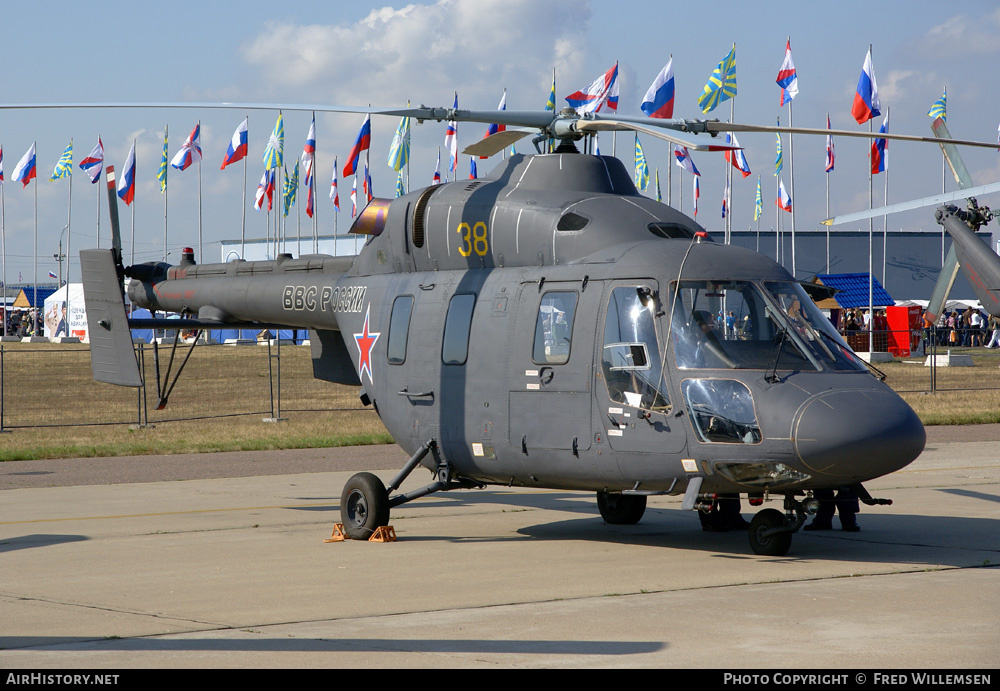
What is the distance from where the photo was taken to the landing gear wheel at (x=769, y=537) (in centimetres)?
979

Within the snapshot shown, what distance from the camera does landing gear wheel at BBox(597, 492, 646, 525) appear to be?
11922 mm

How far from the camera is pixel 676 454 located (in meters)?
9.09

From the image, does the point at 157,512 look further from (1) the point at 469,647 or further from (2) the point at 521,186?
(1) the point at 469,647

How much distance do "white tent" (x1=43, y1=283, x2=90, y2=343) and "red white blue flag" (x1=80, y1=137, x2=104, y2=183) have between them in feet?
66.4

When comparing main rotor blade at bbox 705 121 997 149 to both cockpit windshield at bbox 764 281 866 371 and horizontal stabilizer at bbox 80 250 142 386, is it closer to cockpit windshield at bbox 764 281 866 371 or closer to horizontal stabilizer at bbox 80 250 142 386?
cockpit windshield at bbox 764 281 866 371

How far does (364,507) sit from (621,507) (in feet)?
9.05

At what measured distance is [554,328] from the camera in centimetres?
1007

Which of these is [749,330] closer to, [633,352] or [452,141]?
[633,352]

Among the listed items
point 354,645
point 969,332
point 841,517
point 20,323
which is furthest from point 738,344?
point 20,323

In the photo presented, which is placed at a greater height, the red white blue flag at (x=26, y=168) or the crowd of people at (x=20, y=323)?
the red white blue flag at (x=26, y=168)

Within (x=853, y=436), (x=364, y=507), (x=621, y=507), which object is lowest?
(x=621, y=507)

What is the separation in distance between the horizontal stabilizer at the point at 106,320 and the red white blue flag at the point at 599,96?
23.5 meters

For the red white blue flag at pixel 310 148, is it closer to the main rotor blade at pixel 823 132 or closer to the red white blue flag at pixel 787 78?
the red white blue flag at pixel 787 78

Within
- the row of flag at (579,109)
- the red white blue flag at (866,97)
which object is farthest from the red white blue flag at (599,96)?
the red white blue flag at (866,97)
